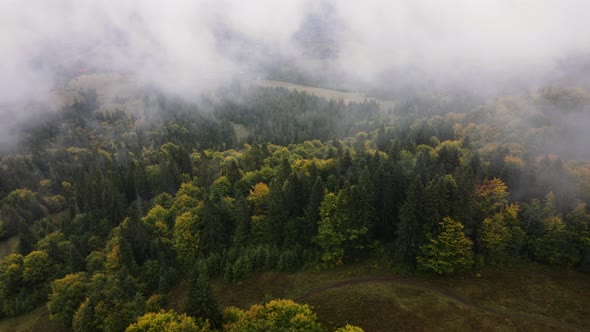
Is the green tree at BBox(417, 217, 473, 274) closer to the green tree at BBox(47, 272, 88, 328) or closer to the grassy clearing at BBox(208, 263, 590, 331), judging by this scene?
the grassy clearing at BBox(208, 263, 590, 331)

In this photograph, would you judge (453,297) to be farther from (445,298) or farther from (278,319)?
(278,319)

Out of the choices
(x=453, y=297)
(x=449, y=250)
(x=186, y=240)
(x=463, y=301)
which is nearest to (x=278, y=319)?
(x=453, y=297)

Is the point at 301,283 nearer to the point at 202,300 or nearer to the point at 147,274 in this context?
the point at 202,300

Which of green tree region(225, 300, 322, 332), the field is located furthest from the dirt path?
green tree region(225, 300, 322, 332)

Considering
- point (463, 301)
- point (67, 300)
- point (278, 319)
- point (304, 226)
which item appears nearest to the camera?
point (278, 319)

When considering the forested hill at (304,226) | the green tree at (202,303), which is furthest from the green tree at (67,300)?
the green tree at (202,303)

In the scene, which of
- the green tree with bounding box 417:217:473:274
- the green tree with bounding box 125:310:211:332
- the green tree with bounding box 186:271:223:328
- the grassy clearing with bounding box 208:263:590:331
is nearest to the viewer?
the green tree with bounding box 125:310:211:332

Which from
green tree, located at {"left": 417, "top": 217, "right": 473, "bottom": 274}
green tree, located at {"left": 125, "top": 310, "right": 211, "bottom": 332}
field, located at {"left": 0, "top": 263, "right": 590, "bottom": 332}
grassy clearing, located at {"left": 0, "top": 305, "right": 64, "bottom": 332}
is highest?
green tree, located at {"left": 417, "top": 217, "right": 473, "bottom": 274}

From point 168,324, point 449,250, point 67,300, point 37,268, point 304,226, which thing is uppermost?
point 449,250
